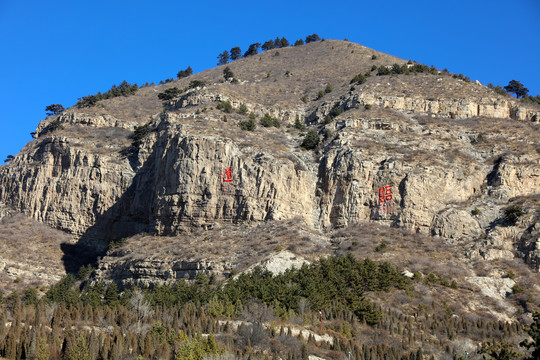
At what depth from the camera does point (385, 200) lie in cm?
6025

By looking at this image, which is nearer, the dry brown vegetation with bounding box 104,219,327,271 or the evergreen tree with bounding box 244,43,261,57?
the dry brown vegetation with bounding box 104,219,327,271

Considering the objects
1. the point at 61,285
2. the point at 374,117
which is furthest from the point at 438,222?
the point at 61,285

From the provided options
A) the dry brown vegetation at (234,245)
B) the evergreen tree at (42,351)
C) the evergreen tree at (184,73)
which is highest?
the evergreen tree at (184,73)

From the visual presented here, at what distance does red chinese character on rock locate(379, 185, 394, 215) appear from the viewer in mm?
59875

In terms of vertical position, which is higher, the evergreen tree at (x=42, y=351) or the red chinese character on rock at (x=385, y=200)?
the red chinese character on rock at (x=385, y=200)

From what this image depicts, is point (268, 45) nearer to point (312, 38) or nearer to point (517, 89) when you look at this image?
point (312, 38)

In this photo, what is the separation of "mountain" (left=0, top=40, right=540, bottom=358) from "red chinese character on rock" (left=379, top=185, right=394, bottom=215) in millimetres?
130

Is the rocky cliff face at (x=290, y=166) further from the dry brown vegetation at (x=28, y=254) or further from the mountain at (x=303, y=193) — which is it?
the dry brown vegetation at (x=28, y=254)

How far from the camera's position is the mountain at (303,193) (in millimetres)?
53219

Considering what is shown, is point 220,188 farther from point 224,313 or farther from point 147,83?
point 147,83

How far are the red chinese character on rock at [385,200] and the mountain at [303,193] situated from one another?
13cm

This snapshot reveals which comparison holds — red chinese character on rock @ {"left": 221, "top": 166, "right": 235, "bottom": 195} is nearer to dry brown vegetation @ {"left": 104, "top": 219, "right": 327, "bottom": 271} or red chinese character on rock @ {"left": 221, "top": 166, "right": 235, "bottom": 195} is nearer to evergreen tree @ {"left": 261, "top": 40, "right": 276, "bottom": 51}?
Answer: dry brown vegetation @ {"left": 104, "top": 219, "right": 327, "bottom": 271}

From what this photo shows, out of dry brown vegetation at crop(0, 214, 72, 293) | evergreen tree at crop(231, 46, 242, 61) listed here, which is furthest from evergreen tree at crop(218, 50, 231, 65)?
dry brown vegetation at crop(0, 214, 72, 293)

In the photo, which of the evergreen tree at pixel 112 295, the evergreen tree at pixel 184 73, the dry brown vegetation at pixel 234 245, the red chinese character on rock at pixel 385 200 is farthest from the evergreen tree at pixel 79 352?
the evergreen tree at pixel 184 73
